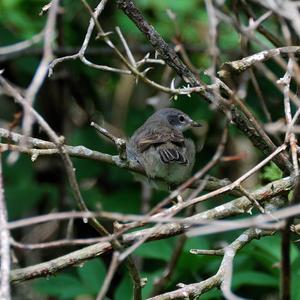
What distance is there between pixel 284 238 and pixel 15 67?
4.50 metres

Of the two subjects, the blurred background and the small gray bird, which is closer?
the small gray bird

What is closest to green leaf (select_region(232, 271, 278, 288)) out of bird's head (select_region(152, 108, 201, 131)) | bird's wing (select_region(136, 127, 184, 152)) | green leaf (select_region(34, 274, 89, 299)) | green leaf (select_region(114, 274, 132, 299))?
green leaf (select_region(114, 274, 132, 299))

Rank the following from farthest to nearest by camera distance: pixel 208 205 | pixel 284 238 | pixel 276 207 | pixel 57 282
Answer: pixel 208 205
pixel 57 282
pixel 276 207
pixel 284 238

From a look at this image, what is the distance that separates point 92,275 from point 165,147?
3.07ft

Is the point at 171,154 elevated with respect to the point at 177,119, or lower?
lower

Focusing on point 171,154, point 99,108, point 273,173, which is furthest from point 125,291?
point 99,108

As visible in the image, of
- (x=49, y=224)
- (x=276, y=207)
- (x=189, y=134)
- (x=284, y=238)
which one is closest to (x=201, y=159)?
(x=189, y=134)

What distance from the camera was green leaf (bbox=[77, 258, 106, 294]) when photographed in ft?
15.9

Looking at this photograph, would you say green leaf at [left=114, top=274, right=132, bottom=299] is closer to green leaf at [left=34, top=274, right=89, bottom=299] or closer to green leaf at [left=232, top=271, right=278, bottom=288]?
→ green leaf at [left=34, top=274, right=89, bottom=299]

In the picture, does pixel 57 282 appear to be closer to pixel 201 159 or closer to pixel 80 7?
pixel 201 159

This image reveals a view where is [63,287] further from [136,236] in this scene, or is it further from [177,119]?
[136,236]

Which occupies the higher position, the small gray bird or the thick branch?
the small gray bird

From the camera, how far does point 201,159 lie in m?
5.99

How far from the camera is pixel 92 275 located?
489cm
